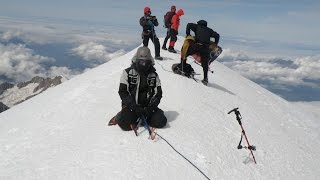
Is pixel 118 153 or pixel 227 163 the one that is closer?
pixel 118 153

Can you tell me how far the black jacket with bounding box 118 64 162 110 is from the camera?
953 cm

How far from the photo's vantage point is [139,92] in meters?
9.83

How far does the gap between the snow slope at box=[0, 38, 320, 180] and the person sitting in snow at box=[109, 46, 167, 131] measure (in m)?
0.42

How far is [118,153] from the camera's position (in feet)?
28.3

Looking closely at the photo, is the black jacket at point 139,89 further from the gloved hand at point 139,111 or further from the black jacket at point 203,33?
the black jacket at point 203,33

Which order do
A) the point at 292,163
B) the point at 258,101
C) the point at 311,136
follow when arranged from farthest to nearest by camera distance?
the point at 258,101 < the point at 311,136 < the point at 292,163

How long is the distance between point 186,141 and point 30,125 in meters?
5.17

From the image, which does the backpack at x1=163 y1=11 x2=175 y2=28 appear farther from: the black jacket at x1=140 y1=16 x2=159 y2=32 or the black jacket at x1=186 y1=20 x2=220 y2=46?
the black jacket at x1=186 y1=20 x2=220 y2=46

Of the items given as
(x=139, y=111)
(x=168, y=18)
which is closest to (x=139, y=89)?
(x=139, y=111)

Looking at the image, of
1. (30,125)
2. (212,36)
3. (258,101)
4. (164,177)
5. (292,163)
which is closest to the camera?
(164,177)

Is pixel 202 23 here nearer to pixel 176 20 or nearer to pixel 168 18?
pixel 176 20

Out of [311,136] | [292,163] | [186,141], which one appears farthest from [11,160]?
[311,136]

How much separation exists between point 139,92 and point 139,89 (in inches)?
3.8

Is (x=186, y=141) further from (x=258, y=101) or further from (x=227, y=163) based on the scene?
(x=258, y=101)
